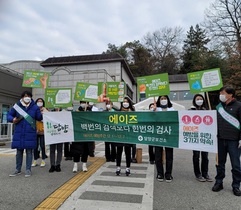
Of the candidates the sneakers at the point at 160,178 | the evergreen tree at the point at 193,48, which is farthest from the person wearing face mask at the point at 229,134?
the evergreen tree at the point at 193,48

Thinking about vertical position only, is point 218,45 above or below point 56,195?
above

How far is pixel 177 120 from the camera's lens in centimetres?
564

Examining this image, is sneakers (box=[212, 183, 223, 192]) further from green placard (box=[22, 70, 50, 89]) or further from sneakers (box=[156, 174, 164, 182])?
green placard (box=[22, 70, 50, 89])

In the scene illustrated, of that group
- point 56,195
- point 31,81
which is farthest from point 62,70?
point 56,195

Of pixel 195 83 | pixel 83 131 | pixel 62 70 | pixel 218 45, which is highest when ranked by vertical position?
pixel 218 45

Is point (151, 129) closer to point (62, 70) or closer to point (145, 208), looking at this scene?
point (145, 208)

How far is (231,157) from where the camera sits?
4.79 metres

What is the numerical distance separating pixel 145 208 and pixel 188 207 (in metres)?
0.75

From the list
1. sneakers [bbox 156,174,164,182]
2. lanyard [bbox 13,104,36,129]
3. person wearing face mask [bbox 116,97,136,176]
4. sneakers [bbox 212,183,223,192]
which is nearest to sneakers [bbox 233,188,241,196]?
sneakers [bbox 212,183,223,192]

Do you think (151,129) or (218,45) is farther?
(218,45)

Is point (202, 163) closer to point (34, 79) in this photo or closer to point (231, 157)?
point (231, 157)

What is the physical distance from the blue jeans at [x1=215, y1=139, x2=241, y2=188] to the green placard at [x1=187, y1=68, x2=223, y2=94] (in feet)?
5.34

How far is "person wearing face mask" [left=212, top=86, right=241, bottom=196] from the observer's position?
471 centimetres

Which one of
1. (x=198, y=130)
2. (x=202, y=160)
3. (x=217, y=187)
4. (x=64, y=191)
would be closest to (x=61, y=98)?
(x=64, y=191)
